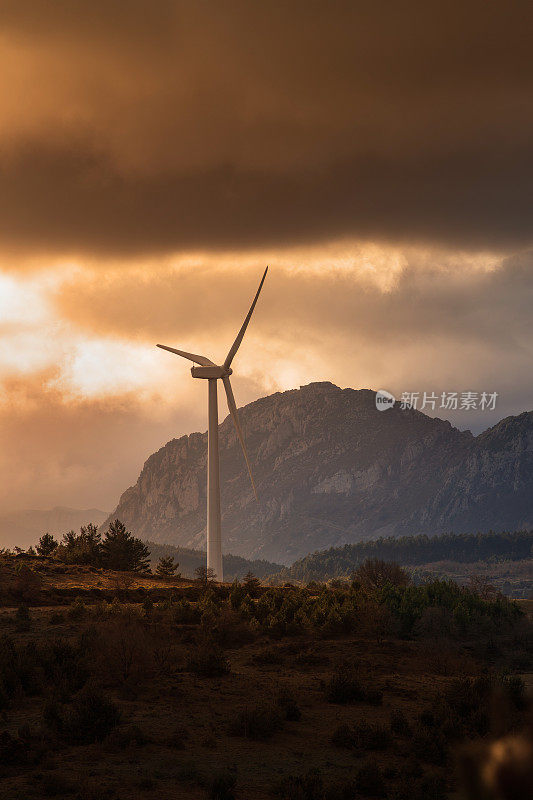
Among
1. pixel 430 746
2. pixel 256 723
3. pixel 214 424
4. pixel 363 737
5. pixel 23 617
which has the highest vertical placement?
pixel 214 424

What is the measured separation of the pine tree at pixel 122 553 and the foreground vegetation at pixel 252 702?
147 ft

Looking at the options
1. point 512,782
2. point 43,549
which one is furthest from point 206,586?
point 512,782

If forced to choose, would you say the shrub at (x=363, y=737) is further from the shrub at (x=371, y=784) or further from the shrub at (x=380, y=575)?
the shrub at (x=380, y=575)

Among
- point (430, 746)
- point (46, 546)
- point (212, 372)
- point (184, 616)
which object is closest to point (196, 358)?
point (212, 372)

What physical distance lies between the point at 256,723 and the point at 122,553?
7565 cm

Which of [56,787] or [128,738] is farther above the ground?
[128,738]

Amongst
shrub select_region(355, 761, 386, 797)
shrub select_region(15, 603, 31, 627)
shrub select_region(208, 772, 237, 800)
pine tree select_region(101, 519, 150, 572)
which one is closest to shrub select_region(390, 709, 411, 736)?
shrub select_region(355, 761, 386, 797)

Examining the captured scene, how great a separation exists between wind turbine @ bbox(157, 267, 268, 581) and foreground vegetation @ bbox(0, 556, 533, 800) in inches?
1901

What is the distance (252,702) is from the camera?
30.9 meters

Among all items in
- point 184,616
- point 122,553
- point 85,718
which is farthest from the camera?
point 122,553

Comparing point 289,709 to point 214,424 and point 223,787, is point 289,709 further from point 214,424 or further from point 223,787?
point 214,424

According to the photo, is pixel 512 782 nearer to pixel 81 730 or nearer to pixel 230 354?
pixel 81 730

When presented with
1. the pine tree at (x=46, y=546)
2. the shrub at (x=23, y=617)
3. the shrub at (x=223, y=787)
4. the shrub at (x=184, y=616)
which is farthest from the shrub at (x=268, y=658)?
the pine tree at (x=46, y=546)

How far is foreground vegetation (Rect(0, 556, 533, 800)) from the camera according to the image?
22.5 metres
